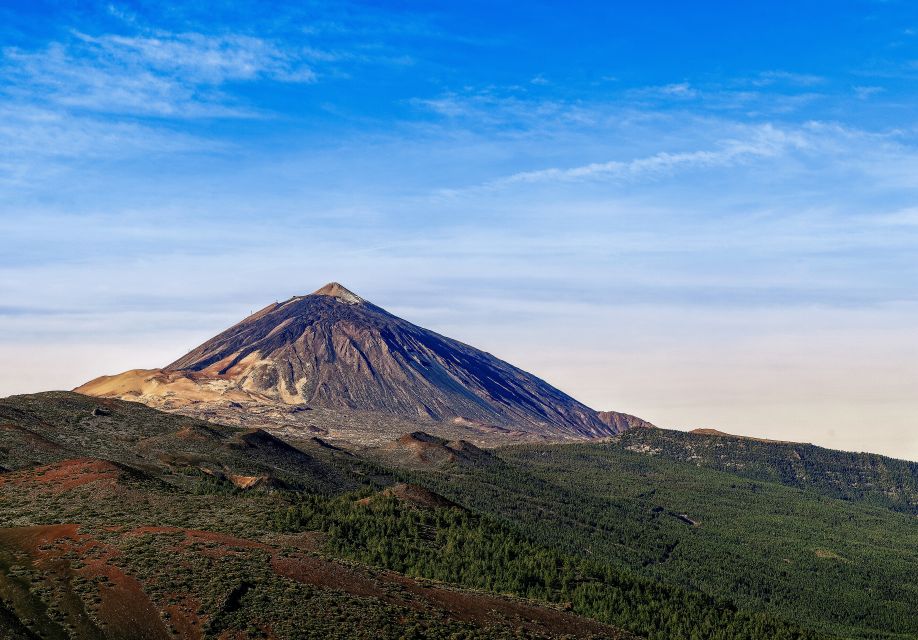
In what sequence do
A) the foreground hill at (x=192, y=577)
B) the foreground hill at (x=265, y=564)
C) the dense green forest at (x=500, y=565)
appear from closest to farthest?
the foreground hill at (x=192, y=577) < the foreground hill at (x=265, y=564) < the dense green forest at (x=500, y=565)

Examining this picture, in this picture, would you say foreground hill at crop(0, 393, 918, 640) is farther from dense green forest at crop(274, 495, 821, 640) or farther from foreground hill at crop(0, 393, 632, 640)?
dense green forest at crop(274, 495, 821, 640)

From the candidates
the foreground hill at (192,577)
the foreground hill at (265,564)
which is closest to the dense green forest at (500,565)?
the foreground hill at (265,564)

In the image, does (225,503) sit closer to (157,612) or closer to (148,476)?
(148,476)

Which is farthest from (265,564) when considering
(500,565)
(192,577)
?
(500,565)

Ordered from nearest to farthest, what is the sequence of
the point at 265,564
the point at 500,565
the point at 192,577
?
the point at 192,577
the point at 265,564
the point at 500,565

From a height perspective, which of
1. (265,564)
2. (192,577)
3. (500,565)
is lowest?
(192,577)

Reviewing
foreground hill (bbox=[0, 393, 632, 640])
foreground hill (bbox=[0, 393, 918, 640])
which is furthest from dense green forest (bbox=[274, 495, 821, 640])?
foreground hill (bbox=[0, 393, 632, 640])

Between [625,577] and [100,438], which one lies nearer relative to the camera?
[625,577]

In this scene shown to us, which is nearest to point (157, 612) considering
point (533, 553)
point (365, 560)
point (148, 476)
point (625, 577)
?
point (365, 560)

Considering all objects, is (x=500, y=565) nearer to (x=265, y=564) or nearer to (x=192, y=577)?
(x=265, y=564)

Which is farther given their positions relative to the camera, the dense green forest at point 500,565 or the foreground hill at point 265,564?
the dense green forest at point 500,565

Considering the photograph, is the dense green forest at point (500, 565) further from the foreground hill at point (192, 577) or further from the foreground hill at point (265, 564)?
the foreground hill at point (192, 577)
